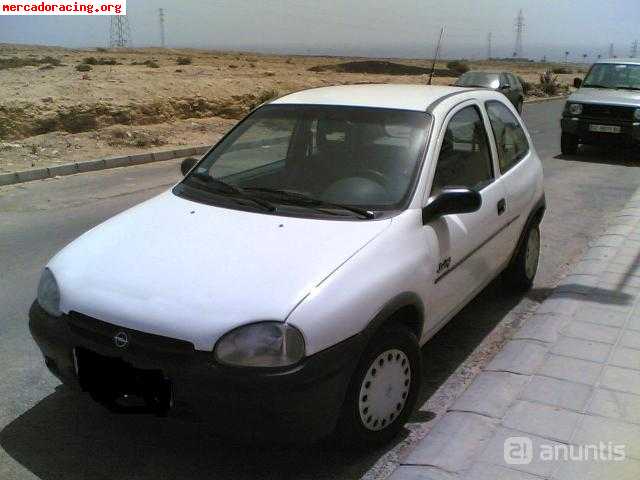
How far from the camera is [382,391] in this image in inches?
117

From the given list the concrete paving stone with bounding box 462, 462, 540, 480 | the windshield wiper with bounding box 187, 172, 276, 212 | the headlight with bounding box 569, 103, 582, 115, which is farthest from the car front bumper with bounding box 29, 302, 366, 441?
Answer: the headlight with bounding box 569, 103, 582, 115

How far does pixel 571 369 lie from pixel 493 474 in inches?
47.2

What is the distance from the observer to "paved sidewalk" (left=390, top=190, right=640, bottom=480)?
2.80 metres

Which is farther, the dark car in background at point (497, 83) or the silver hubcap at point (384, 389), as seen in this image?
the dark car in background at point (497, 83)

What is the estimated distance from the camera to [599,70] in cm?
1449

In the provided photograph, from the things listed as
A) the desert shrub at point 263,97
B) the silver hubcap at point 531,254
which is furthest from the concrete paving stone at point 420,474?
the desert shrub at point 263,97

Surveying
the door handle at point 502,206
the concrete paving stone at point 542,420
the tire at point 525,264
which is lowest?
the concrete paving stone at point 542,420

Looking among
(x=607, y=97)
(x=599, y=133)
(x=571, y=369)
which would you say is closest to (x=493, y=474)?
(x=571, y=369)

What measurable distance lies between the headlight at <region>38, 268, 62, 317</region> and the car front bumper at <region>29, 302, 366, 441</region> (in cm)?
31

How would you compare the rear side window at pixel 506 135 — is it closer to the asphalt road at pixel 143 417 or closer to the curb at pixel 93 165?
the asphalt road at pixel 143 417

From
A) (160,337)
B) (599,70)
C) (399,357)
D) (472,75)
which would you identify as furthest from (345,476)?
(472,75)

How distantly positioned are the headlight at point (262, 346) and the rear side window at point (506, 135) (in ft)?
8.20

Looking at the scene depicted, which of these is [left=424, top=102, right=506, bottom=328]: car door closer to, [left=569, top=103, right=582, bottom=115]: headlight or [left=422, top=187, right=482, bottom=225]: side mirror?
[left=422, top=187, right=482, bottom=225]: side mirror

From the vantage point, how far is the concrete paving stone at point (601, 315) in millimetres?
4395
